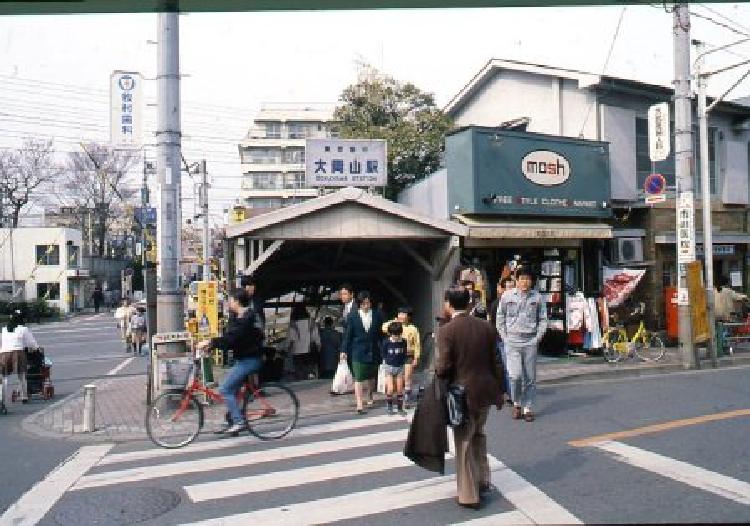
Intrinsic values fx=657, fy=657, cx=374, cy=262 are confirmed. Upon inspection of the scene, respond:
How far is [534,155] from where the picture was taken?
14828 mm

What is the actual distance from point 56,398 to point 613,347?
36.9 feet

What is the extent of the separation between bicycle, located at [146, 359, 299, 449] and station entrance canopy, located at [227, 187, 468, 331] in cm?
369

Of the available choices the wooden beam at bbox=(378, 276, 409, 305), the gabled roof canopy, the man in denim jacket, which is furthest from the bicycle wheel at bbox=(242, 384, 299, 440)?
the wooden beam at bbox=(378, 276, 409, 305)

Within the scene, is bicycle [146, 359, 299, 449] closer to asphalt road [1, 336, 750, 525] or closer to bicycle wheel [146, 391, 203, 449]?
bicycle wheel [146, 391, 203, 449]

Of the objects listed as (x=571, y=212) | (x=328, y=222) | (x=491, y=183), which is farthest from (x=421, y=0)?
(x=571, y=212)

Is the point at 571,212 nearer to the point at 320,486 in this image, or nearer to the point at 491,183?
the point at 491,183

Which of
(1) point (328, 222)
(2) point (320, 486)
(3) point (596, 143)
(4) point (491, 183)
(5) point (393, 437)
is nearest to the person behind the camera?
(2) point (320, 486)

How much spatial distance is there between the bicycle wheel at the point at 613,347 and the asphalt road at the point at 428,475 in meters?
4.28

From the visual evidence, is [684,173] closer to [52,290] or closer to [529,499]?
[529,499]

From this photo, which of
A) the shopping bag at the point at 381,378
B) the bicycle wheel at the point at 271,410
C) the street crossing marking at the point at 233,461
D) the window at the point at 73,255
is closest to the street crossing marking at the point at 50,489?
the street crossing marking at the point at 233,461

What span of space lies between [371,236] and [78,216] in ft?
174

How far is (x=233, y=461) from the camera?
732cm

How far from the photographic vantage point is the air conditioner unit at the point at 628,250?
16.2m

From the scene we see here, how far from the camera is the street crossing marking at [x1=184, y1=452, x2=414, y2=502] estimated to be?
6180mm
